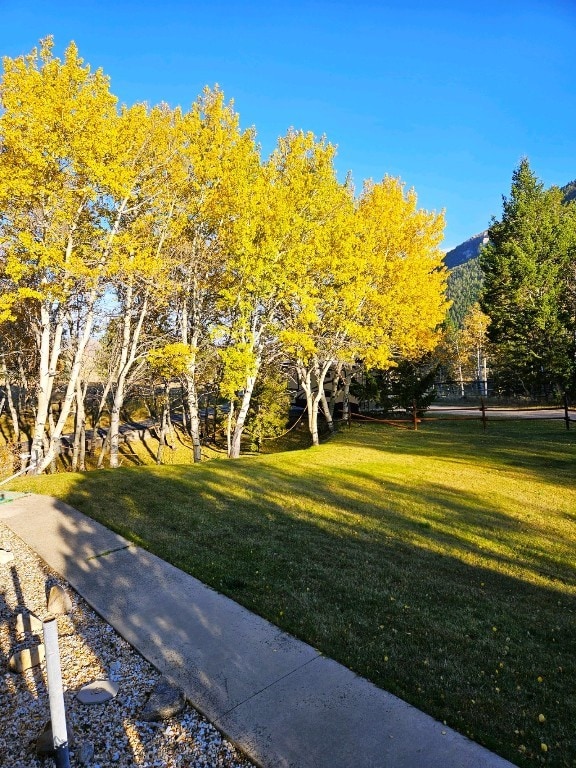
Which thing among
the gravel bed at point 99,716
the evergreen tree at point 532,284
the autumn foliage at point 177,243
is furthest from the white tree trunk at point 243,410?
the evergreen tree at point 532,284

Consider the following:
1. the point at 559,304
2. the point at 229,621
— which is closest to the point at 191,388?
the point at 229,621

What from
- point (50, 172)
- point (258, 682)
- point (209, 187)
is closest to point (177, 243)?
point (209, 187)

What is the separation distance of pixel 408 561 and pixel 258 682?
10.9 ft

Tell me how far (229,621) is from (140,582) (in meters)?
1.46

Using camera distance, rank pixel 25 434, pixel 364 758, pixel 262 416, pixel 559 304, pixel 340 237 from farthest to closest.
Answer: pixel 559 304
pixel 25 434
pixel 262 416
pixel 340 237
pixel 364 758

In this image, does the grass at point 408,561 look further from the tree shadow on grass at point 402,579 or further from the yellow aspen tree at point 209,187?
the yellow aspen tree at point 209,187

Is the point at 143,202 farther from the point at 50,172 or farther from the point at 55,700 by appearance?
the point at 55,700

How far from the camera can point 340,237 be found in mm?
15805

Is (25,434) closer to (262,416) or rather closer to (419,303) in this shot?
(262,416)

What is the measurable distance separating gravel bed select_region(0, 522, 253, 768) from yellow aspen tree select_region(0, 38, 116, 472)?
8505mm

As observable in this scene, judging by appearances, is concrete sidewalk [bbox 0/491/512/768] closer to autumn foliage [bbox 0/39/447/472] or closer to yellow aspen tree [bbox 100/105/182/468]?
autumn foliage [bbox 0/39/447/472]

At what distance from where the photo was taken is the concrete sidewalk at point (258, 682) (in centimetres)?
294

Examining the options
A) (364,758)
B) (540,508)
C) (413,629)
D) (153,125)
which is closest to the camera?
(364,758)

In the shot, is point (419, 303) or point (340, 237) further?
point (419, 303)
